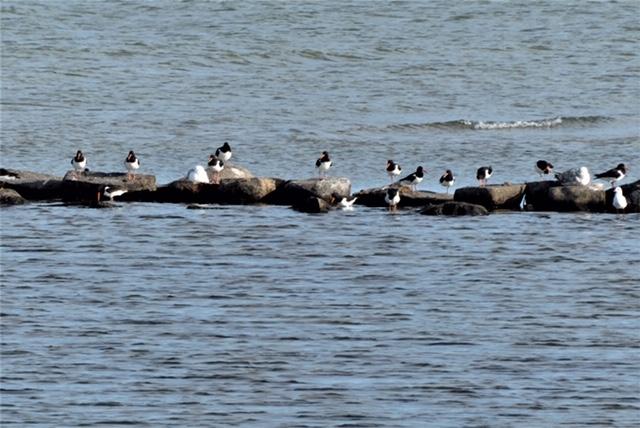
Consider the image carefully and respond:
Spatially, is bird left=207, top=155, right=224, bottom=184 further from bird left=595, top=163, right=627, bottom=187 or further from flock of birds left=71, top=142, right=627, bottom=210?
bird left=595, top=163, right=627, bottom=187

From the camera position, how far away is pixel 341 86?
49.5 metres

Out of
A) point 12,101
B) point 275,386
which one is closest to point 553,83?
point 12,101

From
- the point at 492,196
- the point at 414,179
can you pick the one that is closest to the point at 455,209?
the point at 492,196

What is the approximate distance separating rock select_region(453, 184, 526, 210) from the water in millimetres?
754

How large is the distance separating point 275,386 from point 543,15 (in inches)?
2040

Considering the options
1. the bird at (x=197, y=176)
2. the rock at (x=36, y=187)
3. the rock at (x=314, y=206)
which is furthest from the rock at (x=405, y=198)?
the rock at (x=36, y=187)

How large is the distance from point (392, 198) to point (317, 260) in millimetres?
4820

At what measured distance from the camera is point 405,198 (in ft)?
95.2

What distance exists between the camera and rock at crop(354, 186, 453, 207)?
29031mm

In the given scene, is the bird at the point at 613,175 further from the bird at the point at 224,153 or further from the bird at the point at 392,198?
the bird at the point at 224,153

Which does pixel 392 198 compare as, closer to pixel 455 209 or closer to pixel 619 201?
pixel 455 209

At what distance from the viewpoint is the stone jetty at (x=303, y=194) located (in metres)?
28.7

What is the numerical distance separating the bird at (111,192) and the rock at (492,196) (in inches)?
230

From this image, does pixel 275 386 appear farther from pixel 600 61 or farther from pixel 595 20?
pixel 595 20
